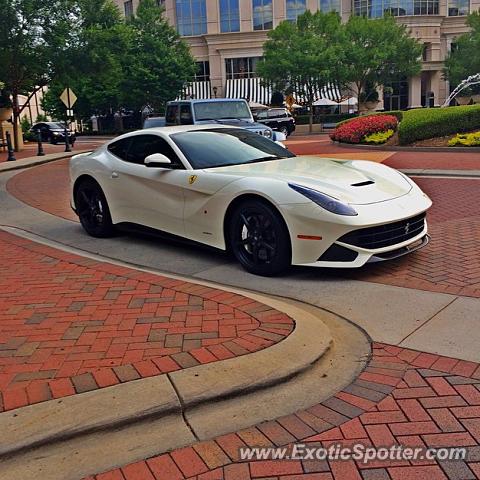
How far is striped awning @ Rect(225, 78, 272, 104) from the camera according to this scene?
193ft

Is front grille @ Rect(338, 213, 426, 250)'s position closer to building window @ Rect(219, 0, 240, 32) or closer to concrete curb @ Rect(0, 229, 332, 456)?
concrete curb @ Rect(0, 229, 332, 456)

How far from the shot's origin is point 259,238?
5.50 metres

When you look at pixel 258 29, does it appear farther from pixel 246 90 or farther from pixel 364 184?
pixel 364 184

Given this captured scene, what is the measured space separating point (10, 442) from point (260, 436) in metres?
1.18

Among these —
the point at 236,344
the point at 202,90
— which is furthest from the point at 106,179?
the point at 202,90

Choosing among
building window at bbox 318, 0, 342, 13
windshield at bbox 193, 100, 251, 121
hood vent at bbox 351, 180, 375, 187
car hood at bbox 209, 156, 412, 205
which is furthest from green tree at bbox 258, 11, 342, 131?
hood vent at bbox 351, 180, 375, 187

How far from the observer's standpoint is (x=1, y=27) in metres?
25.6

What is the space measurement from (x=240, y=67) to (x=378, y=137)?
4476 centimetres

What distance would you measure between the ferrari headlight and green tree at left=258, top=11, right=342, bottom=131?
3981cm

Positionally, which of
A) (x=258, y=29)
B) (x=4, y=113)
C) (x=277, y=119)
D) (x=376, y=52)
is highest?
(x=258, y=29)

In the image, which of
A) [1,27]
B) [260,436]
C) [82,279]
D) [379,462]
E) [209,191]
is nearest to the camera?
[379,462]

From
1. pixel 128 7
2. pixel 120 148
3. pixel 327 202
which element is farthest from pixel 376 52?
pixel 327 202

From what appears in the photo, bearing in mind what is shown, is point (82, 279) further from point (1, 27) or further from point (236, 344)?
point (1, 27)

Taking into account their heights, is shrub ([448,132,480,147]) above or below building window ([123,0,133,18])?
below
